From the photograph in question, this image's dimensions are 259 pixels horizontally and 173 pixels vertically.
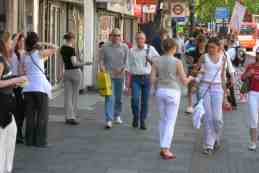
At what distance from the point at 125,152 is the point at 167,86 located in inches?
47.7

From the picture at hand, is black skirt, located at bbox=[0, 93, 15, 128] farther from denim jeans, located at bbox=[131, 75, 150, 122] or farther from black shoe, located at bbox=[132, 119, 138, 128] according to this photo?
black shoe, located at bbox=[132, 119, 138, 128]

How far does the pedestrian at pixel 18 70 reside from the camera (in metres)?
9.80

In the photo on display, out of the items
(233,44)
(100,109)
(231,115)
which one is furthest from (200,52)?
(233,44)

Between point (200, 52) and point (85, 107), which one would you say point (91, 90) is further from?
point (200, 52)

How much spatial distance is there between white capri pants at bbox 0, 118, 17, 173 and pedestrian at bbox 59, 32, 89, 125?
4.41m

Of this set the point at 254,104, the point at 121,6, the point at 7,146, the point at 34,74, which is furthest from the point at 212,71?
the point at 121,6

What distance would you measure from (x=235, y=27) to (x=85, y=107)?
5972 millimetres

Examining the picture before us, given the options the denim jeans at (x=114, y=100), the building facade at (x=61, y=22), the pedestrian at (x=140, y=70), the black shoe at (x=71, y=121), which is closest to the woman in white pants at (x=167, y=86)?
the pedestrian at (x=140, y=70)

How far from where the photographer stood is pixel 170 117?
9.29 meters

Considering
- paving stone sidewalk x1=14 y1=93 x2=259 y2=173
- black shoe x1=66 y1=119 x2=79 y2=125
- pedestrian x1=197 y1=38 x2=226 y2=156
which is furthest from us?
black shoe x1=66 y1=119 x2=79 y2=125

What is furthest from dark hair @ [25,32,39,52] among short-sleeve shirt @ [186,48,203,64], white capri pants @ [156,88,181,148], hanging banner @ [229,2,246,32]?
hanging banner @ [229,2,246,32]

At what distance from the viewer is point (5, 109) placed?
24.6 feet

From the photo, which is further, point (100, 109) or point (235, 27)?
point (235, 27)

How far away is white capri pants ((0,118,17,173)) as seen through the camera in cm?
759
